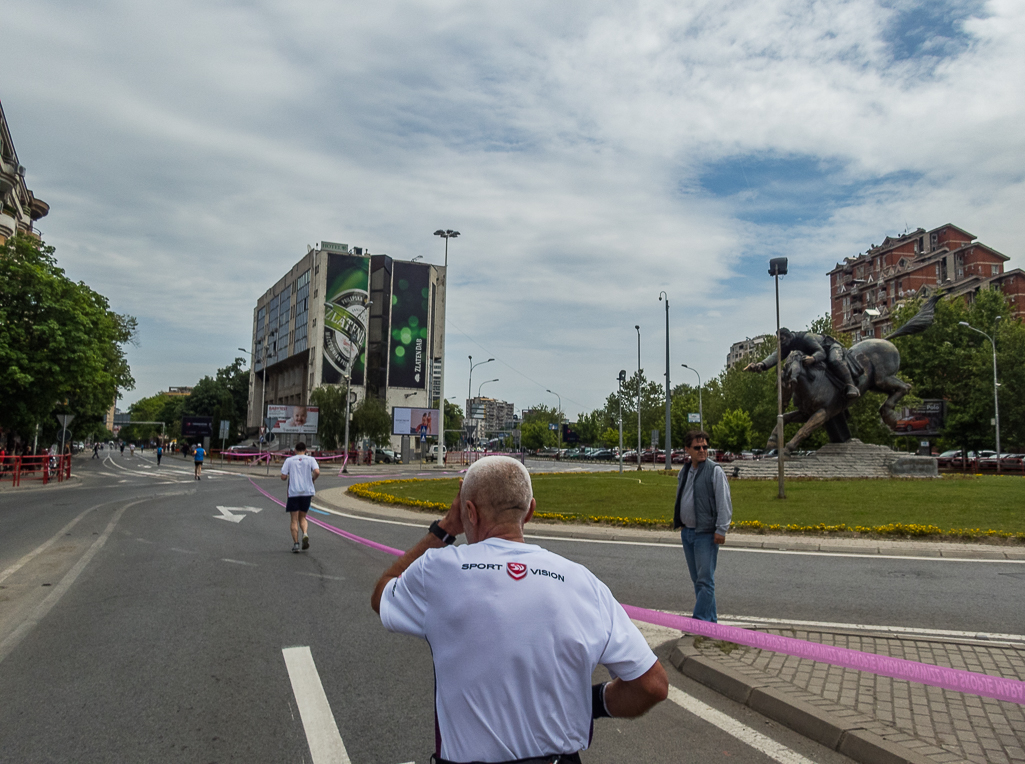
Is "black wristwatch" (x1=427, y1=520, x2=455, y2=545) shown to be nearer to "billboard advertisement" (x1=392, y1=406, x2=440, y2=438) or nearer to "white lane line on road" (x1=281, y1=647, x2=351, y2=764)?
"white lane line on road" (x1=281, y1=647, x2=351, y2=764)

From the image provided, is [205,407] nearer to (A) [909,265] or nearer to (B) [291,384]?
(B) [291,384]

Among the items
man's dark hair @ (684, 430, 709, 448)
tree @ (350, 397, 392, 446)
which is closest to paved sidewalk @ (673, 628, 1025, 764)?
man's dark hair @ (684, 430, 709, 448)

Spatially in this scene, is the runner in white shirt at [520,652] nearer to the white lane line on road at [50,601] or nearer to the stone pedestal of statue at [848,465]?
the white lane line on road at [50,601]

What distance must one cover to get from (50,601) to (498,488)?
732cm

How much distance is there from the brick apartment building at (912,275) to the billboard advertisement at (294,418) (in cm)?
5283

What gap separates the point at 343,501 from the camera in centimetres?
2038

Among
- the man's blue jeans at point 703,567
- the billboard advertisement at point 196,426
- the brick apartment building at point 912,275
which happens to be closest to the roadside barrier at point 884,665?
the man's blue jeans at point 703,567

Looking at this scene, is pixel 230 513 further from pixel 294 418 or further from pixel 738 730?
pixel 294 418

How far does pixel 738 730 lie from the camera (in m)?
4.15

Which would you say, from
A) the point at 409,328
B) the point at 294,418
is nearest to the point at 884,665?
the point at 294,418

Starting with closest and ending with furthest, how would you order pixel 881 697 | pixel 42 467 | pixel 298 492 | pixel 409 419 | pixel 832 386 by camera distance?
pixel 881 697 < pixel 298 492 < pixel 832 386 < pixel 42 467 < pixel 409 419

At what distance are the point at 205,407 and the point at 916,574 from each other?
331ft

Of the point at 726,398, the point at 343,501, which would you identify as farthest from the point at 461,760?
the point at 726,398

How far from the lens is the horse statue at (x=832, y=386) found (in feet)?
90.2
